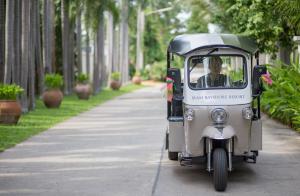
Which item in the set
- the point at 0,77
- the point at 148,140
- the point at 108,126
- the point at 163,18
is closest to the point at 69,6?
the point at 0,77

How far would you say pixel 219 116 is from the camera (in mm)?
8672

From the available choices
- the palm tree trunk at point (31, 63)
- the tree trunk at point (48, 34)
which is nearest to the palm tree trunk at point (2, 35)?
the palm tree trunk at point (31, 63)

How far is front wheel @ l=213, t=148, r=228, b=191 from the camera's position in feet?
27.2

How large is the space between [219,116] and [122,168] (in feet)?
7.41

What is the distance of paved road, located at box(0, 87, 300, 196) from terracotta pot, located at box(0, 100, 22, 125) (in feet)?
4.57

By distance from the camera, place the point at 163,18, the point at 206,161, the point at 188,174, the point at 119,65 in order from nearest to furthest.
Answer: the point at 206,161
the point at 188,174
the point at 119,65
the point at 163,18

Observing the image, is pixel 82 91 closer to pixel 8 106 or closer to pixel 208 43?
pixel 8 106

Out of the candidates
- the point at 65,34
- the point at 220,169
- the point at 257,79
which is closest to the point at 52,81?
the point at 65,34

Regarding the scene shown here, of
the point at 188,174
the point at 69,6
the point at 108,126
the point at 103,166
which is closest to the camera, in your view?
the point at 188,174

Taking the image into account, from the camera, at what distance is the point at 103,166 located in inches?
406

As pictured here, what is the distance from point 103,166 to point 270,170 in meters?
2.84

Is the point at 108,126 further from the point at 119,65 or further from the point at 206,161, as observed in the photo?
the point at 119,65

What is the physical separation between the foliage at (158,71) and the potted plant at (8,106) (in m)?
43.9

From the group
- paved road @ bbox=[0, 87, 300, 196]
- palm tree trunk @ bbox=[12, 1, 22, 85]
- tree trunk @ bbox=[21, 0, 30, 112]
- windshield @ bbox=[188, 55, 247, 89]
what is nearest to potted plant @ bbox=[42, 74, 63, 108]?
tree trunk @ bbox=[21, 0, 30, 112]
